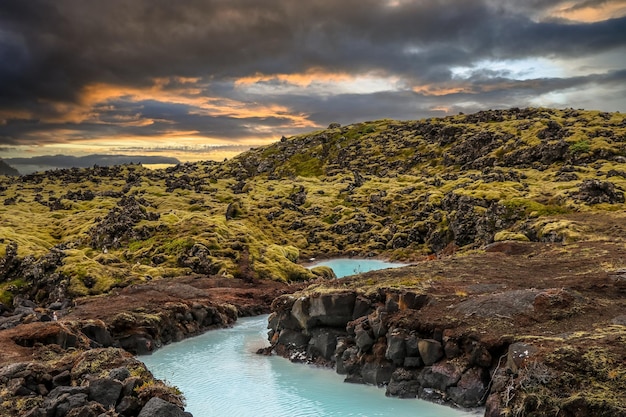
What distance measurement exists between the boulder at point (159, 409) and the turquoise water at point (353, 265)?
7538 centimetres

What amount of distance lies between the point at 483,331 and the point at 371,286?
14535mm

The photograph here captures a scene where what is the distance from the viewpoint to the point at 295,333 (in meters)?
48.8

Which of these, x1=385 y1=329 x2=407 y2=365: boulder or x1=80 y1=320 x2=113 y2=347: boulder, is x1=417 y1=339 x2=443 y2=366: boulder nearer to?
x1=385 y1=329 x2=407 y2=365: boulder

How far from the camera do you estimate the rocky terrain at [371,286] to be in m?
30.0

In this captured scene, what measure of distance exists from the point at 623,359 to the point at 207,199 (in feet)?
464

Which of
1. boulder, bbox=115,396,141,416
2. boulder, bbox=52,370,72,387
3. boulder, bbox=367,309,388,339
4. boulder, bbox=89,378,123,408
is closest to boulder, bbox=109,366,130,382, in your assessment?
boulder, bbox=89,378,123,408

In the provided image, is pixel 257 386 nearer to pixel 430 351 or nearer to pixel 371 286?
pixel 371 286

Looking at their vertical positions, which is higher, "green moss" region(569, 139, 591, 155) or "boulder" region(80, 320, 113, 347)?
"green moss" region(569, 139, 591, 155)

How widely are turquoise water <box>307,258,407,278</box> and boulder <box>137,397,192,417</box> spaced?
75.4 meters

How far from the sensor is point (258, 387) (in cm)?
4038

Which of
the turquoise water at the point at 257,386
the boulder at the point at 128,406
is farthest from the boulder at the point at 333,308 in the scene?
the boulder at the point at 128,406

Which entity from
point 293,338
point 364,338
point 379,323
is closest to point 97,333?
point 293,338

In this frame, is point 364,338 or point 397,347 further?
point 364,338

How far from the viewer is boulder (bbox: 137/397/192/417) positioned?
27906 mm
